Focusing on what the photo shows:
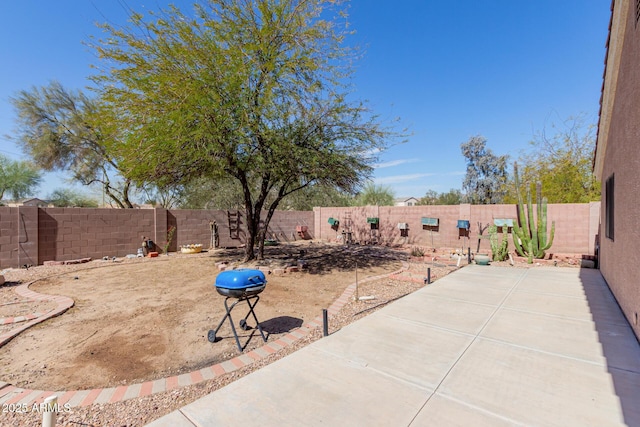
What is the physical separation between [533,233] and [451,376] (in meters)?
9.78

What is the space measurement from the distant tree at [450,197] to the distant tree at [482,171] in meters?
5.89

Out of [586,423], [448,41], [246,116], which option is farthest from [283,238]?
[586,423]

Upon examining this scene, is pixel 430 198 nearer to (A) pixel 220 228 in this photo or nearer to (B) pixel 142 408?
(A) pixel 220 228

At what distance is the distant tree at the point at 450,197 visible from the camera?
3288 cm

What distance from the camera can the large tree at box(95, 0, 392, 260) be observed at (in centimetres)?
614

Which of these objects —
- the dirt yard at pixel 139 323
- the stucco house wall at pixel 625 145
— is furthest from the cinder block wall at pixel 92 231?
the stucco house wall at pixel 625 145

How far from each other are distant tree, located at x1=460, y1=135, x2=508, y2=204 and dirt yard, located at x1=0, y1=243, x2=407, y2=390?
23.3 meters

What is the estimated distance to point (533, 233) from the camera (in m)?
10.0

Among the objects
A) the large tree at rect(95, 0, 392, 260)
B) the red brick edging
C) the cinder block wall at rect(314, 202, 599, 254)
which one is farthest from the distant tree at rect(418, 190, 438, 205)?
the red brick edging

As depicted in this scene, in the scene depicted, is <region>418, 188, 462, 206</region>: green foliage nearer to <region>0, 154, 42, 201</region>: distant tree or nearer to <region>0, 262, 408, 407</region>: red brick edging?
<region>0, 262, 408, 407</region>: red brick edging

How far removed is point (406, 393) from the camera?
2408mm

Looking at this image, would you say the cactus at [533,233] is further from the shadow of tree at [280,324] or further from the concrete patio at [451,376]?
the shadow of tree at [280,324]

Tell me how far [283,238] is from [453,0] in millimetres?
12565

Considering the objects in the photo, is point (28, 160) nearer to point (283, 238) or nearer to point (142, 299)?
point (283, 238)
